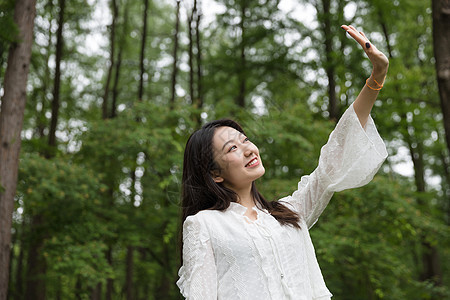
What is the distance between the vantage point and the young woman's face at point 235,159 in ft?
6.20

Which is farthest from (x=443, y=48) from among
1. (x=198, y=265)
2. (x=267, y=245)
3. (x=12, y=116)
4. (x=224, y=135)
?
(x=12, y=116)

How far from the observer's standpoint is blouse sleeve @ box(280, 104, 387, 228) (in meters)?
1.83

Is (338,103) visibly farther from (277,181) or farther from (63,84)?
→ (63,84)

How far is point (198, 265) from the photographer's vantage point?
1685mm

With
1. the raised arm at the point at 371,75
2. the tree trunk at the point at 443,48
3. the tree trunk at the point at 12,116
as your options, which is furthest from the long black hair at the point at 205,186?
the tree trunk at the point at 12,116

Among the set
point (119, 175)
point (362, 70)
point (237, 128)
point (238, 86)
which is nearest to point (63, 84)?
point (238, 86)

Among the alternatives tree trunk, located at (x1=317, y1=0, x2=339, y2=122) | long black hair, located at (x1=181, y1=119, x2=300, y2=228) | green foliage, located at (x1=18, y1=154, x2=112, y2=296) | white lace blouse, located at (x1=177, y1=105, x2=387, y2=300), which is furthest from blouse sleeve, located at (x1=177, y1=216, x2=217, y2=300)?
tree trunk, located at (x1=317, y1=0, x2=339, y2=122)

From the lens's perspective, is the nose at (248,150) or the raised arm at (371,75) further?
the nose at (248,150)

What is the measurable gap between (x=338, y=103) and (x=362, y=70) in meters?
1.05

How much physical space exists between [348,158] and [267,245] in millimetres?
478

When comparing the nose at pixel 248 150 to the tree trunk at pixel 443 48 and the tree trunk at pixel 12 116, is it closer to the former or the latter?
the tree trunk at pixel 443 48

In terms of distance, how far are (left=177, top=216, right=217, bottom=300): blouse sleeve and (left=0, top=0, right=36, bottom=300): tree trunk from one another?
14.6ft

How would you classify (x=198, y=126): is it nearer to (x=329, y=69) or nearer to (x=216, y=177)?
(x=329, y=69)

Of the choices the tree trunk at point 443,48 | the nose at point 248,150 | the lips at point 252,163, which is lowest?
the lips at point 252,163
